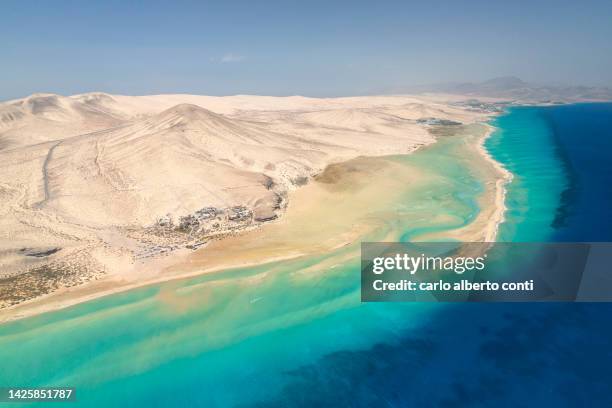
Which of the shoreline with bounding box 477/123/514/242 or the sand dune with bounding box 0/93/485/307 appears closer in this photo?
the sand dune with bounding box 0/93/485/307

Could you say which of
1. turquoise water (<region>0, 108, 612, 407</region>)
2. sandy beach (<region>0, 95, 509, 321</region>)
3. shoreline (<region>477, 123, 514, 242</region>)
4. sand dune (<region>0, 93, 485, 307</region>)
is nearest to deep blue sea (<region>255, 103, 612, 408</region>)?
turquoise water (<region>0, 108, 612, 407</region>)

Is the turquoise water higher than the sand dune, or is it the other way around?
the sand dune

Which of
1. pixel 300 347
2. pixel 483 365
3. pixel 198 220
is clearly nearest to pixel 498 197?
pixel 483 365

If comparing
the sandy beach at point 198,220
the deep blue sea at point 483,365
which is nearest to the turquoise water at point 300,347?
the deep blue sea at point 483,365

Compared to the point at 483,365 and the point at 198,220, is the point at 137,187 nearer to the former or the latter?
the point at 198,220

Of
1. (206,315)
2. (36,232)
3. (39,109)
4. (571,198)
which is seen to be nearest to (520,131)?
(571,198)

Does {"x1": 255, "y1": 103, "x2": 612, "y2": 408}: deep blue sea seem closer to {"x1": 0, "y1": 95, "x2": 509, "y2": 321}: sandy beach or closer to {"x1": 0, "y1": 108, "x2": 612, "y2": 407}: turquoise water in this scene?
{"x1": 0, "y1": 108, "x2": 612, "y2": 407}: turquoise water
